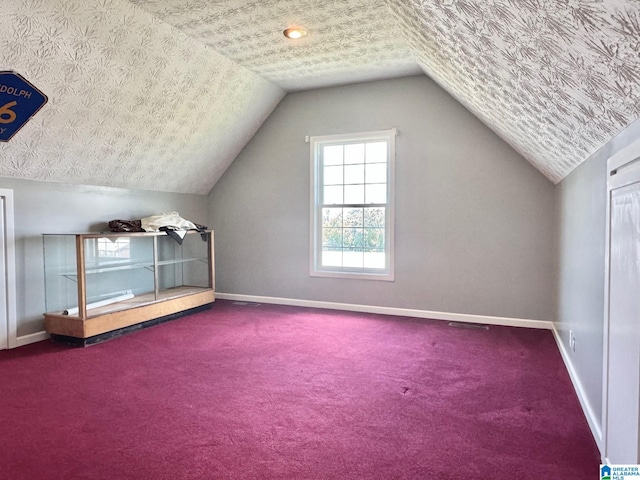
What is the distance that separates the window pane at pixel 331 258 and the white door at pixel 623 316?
3491 millimetres

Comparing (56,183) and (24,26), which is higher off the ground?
(24,26)

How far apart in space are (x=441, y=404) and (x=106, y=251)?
3.50 meters

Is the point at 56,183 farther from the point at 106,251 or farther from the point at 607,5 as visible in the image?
the point at 607,5

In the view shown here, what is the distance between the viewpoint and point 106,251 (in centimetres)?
417

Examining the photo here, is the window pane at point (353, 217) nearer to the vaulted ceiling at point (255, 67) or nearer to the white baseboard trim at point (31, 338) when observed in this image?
the vaulted ceiling at point (255, 67)

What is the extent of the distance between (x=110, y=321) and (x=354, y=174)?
3081 millimetres

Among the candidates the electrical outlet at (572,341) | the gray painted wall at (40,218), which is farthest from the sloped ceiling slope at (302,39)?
the electrical outlet at (572,341)

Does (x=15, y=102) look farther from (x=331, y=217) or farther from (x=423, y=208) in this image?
(x=423, y=208)

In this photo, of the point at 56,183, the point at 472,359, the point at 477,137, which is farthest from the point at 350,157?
the point at 56,183

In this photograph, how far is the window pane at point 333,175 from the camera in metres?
5.07

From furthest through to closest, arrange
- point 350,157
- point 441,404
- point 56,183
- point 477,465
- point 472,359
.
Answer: point 350,157 → point 56,183 → point 472,359 → point 441,404 → point 477,465

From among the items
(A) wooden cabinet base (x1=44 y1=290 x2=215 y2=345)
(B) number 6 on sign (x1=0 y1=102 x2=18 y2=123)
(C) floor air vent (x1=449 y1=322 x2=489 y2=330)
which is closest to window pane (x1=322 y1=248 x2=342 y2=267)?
(C) floor air vent (x1=449 y1=322 x2=489 y2=330)

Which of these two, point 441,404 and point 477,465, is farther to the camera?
point 441,404

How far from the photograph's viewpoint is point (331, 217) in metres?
5.12
